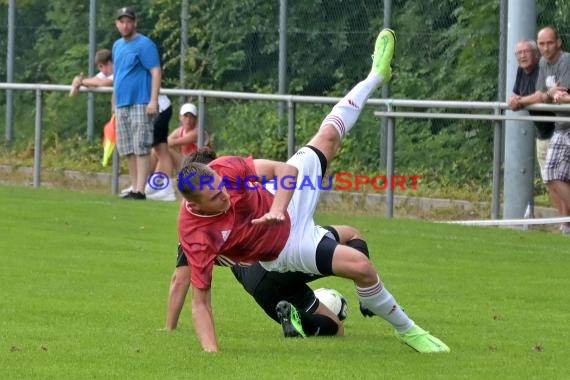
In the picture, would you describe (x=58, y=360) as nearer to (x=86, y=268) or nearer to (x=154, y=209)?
(x=86, y=268)

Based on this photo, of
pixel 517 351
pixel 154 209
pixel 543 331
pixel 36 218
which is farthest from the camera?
pixel 154 209

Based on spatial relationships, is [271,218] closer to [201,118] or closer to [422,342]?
[422,342]

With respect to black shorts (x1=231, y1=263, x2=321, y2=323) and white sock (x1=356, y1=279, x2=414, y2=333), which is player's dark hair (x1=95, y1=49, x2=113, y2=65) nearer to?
black shorts (x1=231, y1=263, x2=321, y2=323)

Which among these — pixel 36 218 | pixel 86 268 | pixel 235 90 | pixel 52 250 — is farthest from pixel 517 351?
pixel 235 90

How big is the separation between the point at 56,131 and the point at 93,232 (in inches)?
316

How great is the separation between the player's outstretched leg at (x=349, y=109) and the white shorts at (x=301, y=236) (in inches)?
22.0

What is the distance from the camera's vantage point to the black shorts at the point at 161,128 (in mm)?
18438

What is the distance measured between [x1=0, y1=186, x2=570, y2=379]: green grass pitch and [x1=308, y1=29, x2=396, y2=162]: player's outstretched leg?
1.20 m

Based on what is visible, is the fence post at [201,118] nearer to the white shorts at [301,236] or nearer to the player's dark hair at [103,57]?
the player's dark hair at [103,57]

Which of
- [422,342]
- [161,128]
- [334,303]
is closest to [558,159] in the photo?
[161,128]

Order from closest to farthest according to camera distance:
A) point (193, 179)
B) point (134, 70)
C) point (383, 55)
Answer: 1. point (193, 179)
2. point (383, 55)
3. point (134, 70)

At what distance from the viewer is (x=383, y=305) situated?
8586 mm

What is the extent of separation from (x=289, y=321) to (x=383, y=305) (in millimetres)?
834

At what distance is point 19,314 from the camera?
986 centimetres
